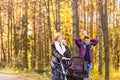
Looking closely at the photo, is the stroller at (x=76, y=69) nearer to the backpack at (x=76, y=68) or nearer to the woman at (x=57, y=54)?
the backpack at (x=76, y=68)

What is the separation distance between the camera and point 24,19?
4312 cm

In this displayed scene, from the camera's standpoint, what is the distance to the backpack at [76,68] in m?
11.2

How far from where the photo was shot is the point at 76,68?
442 inches

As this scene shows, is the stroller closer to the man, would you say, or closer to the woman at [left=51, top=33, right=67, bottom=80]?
the woman at [left=51, top=33, right=67, bottom=80]

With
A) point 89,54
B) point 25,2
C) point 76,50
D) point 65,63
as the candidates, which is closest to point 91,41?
point 89,54

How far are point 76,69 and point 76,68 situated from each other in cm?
3

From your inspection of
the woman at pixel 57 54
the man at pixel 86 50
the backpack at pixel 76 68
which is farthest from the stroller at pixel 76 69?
the man at pixel 86 50

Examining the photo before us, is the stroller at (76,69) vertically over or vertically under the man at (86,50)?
under

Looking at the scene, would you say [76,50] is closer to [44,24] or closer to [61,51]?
[61,51]

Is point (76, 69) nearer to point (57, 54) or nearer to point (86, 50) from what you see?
point (57, 54)

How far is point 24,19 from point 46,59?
662 cm

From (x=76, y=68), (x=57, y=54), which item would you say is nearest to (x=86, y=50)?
(x=76, y=68)

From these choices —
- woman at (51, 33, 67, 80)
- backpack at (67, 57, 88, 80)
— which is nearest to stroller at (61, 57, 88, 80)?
backpack at (67, 57, 88, 80)

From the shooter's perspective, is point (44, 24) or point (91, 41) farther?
point (44, 24)
